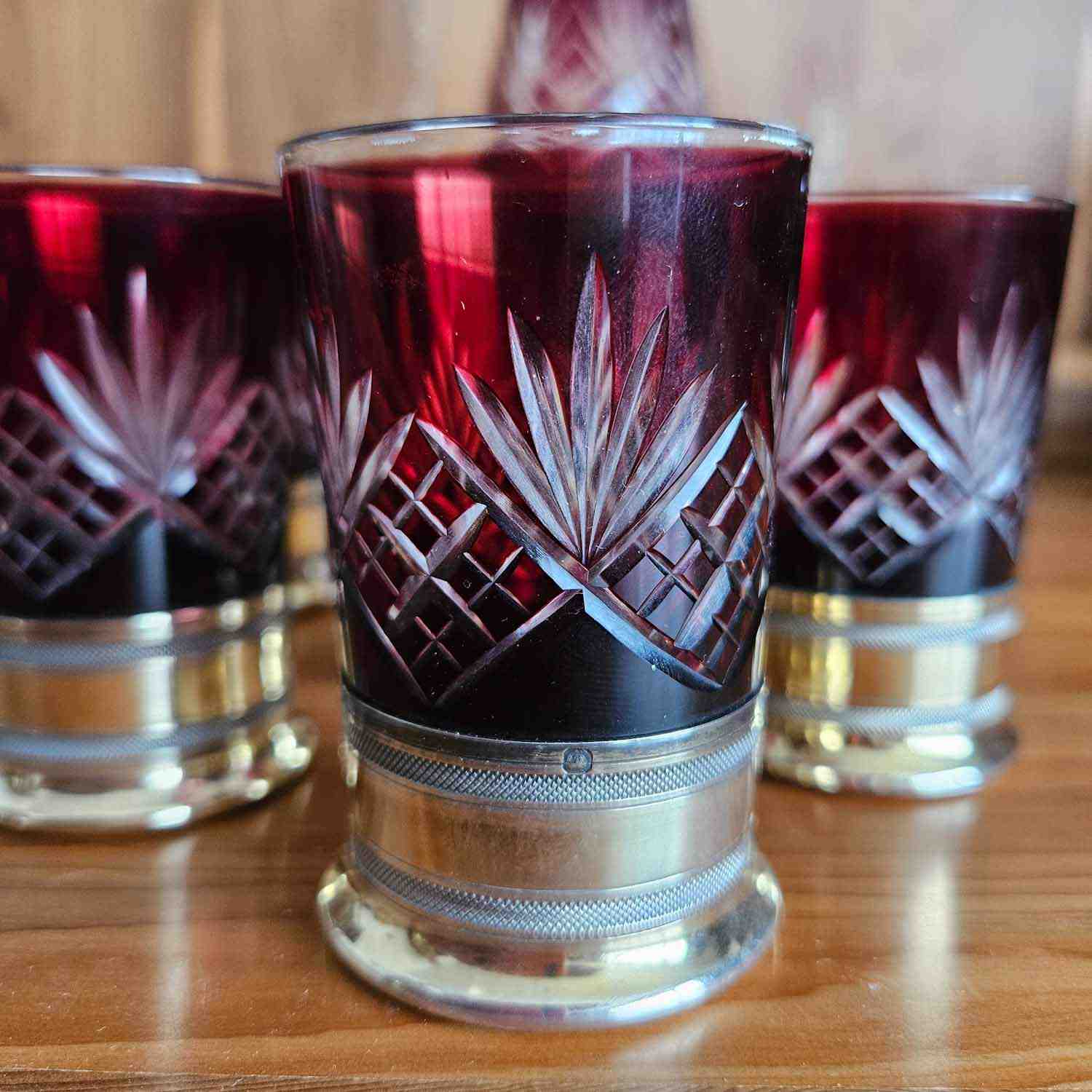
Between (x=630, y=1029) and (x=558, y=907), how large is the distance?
0.09 feet

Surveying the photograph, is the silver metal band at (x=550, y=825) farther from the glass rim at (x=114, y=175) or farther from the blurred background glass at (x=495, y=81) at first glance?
the blurred background glass at (x=495, y=81)

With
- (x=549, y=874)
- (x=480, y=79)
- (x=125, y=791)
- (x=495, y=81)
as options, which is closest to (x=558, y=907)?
(x=549, y=874)

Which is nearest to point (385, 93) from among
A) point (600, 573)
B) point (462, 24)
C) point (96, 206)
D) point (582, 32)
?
point (462, 24)

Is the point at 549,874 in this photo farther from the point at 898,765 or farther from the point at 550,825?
the point at 898,765

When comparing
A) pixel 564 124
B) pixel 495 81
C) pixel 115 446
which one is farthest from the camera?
pixel 495 81

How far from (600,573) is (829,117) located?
0.71 metres

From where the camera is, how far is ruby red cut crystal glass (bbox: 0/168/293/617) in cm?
29

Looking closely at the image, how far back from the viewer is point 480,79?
73 cm

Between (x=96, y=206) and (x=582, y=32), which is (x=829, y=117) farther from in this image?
(x=96, y=206)

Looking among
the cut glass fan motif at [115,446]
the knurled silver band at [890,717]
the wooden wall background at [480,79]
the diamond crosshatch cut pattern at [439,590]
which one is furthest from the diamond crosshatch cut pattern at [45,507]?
the wooden wall background at [480,79]

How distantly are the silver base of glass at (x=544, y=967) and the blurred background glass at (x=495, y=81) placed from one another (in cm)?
36

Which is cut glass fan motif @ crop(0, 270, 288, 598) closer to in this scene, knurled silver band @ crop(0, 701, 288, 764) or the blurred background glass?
knurled silver band @ crop(0, 701, 288, 764)

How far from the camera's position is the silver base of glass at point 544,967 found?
0.78 feet

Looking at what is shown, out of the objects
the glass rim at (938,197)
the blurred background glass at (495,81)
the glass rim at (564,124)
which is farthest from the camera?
the blurred background glass at (495,81)
